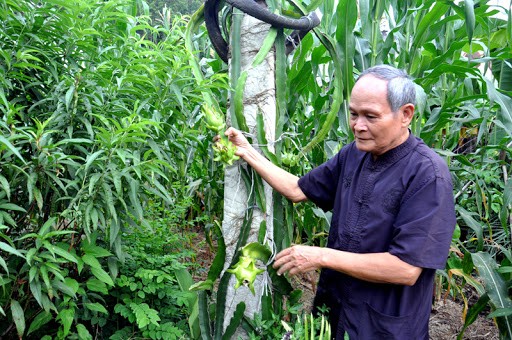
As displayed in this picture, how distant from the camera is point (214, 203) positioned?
2.89 m

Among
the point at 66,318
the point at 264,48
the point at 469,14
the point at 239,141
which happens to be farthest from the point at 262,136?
the point at 469,14

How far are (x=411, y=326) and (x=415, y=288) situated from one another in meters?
0.12

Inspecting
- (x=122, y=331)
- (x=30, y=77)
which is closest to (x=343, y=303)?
(x=122, y=331)

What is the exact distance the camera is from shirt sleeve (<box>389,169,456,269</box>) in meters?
1.46

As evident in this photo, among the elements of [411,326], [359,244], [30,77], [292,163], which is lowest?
[411,326]

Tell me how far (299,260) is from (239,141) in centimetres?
45

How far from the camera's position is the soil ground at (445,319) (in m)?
2.67

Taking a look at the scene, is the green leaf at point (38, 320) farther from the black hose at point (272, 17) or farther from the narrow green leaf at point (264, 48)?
the black hose at point (272, 17)

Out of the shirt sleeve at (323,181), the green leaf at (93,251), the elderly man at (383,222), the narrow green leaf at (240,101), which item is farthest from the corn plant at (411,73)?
the green leaf at (93,251)

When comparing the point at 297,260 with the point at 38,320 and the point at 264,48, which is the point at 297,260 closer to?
the point at 264,48

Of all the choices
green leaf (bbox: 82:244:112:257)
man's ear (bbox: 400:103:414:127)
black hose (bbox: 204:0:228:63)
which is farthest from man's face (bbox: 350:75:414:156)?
green leaf (bbox: 82:244:112:257)

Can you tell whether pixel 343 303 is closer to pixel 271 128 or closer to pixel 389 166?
pixel 389 166

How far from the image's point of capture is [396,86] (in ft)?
4.88

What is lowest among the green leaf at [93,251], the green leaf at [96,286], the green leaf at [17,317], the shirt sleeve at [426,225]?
the green leaf at [17,317]
